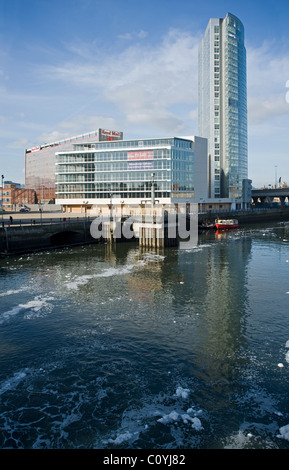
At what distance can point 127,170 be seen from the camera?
124000 mm

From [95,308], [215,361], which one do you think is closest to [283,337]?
[215,361]

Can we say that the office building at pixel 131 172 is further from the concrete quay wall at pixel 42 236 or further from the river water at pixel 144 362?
the river water at pixel 144 362

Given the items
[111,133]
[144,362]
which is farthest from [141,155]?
[144,362]

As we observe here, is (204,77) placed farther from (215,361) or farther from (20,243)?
(215,361)

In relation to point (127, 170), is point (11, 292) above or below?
below

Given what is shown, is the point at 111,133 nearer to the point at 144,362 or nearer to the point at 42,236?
the point at 42,236

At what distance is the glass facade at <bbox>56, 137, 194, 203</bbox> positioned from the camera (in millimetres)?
121062

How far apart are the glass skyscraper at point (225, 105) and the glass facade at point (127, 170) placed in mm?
42491

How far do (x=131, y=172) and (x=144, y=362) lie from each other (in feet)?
348

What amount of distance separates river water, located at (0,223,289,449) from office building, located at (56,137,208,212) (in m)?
78.5

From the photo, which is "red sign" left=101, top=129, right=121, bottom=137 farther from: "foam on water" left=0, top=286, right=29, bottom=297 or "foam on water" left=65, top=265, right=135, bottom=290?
"foam on water" left=0, top=286, right=29, bottom=297

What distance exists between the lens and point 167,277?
44.1 m
